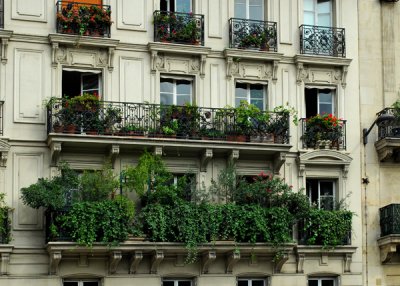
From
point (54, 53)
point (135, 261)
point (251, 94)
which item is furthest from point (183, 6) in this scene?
point (135, 261)

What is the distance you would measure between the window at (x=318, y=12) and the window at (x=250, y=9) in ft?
4.98

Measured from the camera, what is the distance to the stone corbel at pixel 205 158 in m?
30.9

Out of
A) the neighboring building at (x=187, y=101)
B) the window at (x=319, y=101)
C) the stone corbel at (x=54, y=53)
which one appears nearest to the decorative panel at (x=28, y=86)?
the neighboring building at (x=187, y=101)

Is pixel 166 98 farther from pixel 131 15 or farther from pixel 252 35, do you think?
pixel 252 35

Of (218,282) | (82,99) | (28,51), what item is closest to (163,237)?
(218,282)

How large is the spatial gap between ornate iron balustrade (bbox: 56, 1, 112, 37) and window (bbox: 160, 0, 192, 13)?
80.2 inches

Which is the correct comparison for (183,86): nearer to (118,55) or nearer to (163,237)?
(118,55)

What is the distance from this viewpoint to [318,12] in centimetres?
3403

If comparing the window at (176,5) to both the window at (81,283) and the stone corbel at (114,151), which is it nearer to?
the stone corbel at (114,151)

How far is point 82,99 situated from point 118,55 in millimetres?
2139

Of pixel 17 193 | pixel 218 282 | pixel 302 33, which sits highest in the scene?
pixel 302 33

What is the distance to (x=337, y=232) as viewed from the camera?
3172 cm

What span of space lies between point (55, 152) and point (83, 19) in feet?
13.4

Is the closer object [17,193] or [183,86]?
[17,193]
